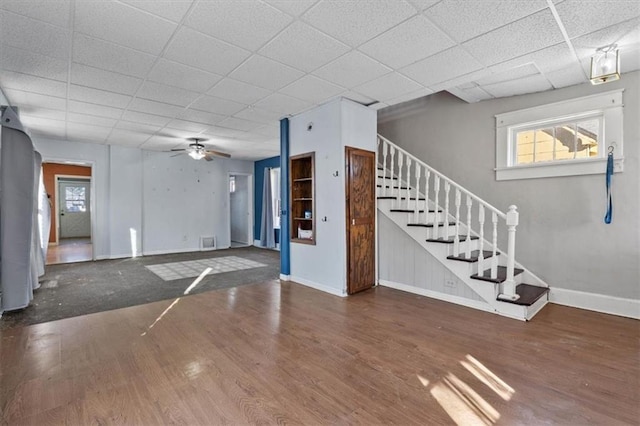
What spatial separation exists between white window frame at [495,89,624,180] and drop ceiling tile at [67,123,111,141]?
257 inches

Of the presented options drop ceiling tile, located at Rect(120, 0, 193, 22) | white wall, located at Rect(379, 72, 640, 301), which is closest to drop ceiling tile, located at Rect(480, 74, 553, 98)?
white wall, located at Rect(379, 72, 640, 301)

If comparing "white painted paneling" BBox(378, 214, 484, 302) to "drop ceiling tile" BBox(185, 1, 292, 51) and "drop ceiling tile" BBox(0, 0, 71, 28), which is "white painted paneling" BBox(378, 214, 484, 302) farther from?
"drop ceiling tile" BBox(0, 0, 71, 28)

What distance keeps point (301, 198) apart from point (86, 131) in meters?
4.36

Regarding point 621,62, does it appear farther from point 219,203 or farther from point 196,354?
point 219,203

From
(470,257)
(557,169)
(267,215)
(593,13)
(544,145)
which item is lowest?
(470,257)

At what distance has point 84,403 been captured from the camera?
1.82 meters

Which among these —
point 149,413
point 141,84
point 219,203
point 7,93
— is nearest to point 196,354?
point 149,413

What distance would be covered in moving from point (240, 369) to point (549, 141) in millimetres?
4404

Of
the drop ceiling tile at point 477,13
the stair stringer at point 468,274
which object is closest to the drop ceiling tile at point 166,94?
the drop ceiling tile at point 477,13

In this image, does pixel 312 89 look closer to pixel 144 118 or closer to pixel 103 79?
pixel 103 79

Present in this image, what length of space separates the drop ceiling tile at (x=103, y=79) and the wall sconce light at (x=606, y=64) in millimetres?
4576

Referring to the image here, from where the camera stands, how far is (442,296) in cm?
380

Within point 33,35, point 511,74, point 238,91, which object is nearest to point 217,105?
point 238,91

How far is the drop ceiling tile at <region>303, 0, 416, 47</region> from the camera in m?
2.11
